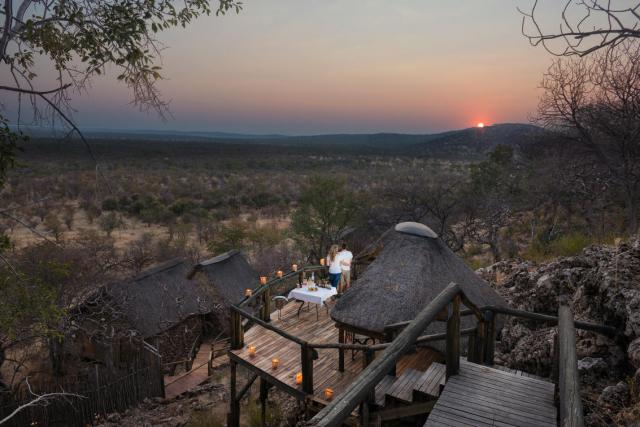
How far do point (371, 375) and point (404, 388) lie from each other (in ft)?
9.91

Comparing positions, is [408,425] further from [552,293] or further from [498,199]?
[498,199]

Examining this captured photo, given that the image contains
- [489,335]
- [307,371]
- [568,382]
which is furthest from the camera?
[307,371]

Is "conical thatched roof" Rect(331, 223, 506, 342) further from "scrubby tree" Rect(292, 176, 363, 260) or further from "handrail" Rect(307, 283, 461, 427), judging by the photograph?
"scrubby tree" Rect(292, 176, 363, 260)

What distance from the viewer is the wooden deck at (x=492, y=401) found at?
3.87 m

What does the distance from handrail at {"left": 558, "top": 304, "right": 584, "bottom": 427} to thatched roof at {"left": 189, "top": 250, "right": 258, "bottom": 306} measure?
49.3 feet

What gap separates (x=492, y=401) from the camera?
13.8 ft

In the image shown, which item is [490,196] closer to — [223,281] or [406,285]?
[223,281]

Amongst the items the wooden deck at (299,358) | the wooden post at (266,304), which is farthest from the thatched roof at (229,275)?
the wooden deck at (299,358)

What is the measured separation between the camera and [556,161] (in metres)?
22.7

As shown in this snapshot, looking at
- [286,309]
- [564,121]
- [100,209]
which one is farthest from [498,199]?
[100,209]

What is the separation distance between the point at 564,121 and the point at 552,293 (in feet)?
28.4

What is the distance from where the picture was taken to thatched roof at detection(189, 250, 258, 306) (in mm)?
17688

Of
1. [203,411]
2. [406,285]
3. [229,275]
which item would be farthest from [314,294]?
[229,275]

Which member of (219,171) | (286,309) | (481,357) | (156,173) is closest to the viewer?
(481,357)
